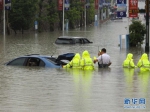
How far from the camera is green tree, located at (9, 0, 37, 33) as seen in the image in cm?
7781

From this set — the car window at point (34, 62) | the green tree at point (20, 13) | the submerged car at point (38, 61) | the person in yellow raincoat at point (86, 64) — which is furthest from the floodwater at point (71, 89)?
the green tree at point (20, 13)

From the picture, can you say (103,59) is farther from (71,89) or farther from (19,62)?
(71,89)

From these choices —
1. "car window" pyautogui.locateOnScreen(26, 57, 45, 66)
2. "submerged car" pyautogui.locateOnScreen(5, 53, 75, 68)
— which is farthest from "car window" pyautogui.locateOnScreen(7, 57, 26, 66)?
"car window" pyautogui.locateOnScreen(26, 57, 45, 66)

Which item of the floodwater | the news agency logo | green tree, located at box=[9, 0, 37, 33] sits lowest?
the floodwater

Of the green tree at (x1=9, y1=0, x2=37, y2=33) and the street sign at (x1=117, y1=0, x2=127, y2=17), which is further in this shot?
the green tree at (x1=9, y1=0, x2=37, y2=33)

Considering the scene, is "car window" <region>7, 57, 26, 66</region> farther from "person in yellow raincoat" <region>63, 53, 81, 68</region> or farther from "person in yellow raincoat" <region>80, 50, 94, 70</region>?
"person in yellow raincoat" <region>80, 50, 94, 70</region>

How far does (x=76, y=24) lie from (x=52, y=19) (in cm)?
3003

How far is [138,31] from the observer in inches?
1971

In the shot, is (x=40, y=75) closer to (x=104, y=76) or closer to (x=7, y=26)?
(x=104, y=76)

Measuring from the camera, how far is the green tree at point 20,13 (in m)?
77.8

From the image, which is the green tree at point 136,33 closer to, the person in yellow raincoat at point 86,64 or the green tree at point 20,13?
the person in yellow raincoat at point 86,64

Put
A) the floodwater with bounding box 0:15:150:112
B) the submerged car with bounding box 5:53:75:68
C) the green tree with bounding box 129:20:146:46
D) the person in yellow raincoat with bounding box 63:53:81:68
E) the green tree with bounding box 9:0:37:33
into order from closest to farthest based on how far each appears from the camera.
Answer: the floodwater with bounding box 0:15:150:112 < the person in yellow raincoat with bounding box 63:53:81:68 < the submerged car with bounding box 5:53:75:68 < the green tree with bounding box 129:20:146:46 < the green tree with bounding box 9:0:37:33

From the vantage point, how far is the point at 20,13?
7769 centimetres

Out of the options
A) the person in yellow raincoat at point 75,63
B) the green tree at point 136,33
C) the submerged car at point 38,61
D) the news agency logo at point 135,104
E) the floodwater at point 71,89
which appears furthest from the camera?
the green tree at point 136,33
